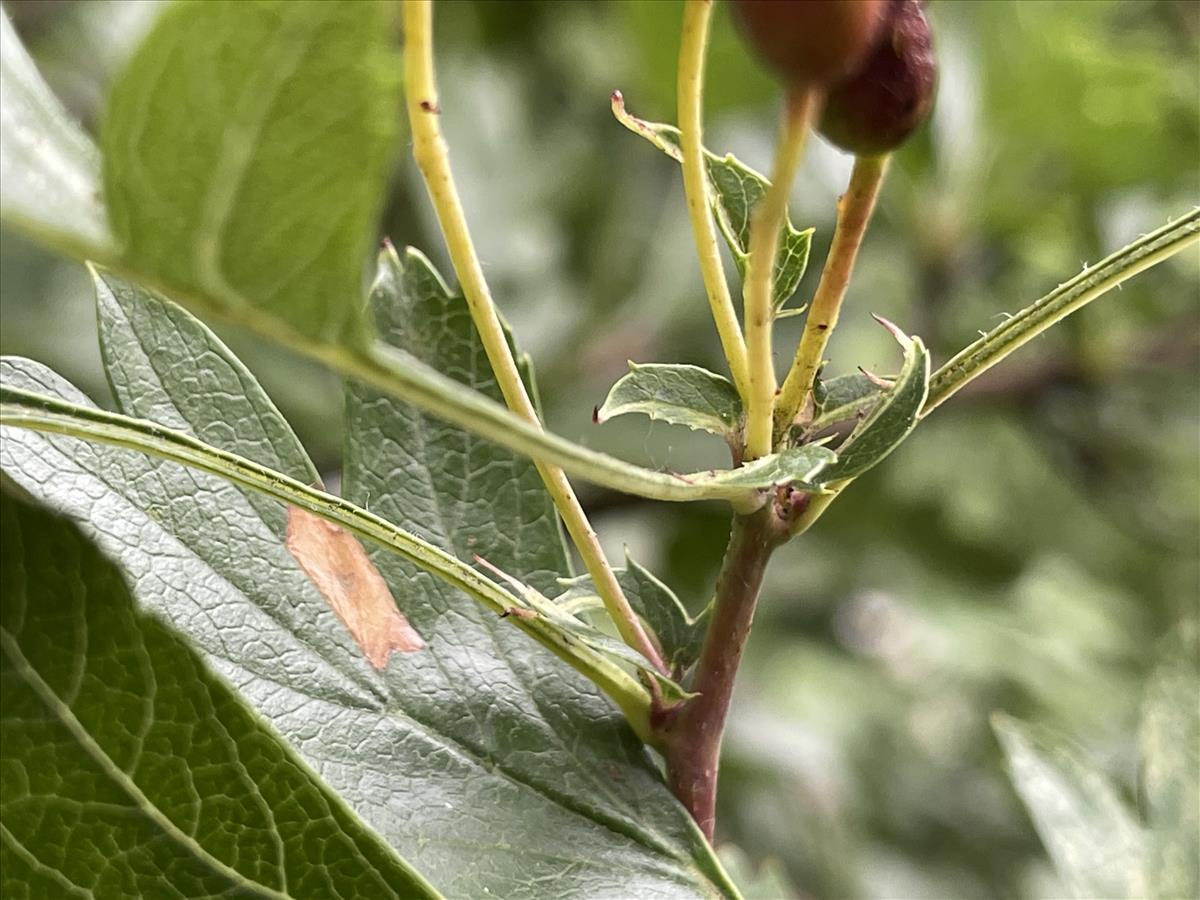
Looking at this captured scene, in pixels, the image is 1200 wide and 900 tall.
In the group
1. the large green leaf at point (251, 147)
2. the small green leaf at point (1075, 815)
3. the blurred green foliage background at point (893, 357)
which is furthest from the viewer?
the blurred green foliage background at point (893, 357)

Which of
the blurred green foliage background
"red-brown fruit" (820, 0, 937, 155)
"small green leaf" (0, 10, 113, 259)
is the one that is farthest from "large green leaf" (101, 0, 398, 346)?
the blurred green foliage background

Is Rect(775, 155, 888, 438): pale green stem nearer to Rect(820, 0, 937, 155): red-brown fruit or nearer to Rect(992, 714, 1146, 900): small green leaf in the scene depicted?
Rect(820, 0, 937, 155): red-brown fruit

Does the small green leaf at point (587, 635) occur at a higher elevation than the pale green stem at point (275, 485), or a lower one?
higher

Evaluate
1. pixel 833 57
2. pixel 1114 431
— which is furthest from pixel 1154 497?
pixel 833 57

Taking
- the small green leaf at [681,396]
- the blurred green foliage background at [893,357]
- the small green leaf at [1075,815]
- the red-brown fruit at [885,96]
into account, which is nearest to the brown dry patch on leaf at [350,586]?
the small green leaf at [681,396]

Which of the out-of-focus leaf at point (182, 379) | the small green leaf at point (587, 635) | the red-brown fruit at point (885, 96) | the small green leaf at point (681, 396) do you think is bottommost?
the small green leaf at point (587, 635)

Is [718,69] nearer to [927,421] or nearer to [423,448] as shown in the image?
[927,421]

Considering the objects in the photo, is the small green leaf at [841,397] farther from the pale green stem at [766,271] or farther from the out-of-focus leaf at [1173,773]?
the out-of-focus leaf at [1173,773]

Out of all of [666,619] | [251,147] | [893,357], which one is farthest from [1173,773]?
[893,357]
